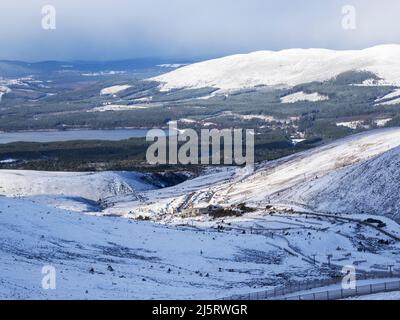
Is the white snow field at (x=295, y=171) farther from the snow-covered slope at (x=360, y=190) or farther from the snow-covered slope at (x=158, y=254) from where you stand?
the snow-covered slope at (x=158, y=254)

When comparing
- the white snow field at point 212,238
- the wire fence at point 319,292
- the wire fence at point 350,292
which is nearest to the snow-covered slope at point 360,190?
the white snow field at point 212,238

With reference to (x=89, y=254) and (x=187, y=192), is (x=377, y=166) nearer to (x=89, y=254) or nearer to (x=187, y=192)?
(x=187, y=192)

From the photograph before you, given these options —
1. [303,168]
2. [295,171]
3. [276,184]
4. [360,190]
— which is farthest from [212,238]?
[303,168]

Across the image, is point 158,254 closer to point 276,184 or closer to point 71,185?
point 276,184

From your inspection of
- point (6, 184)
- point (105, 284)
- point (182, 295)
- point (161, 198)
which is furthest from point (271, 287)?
point (6, 184)

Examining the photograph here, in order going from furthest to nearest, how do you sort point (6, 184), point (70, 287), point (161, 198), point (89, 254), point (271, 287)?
point (6, 184), point (161, 198), point (89, 254), point (271, 287), point (70, 287)
